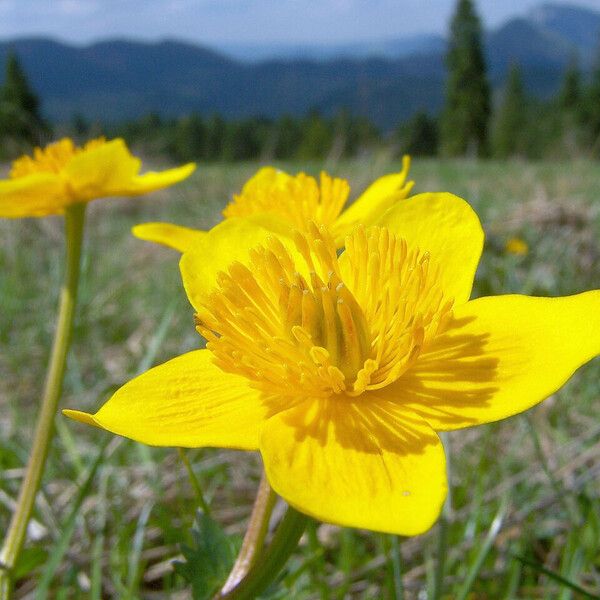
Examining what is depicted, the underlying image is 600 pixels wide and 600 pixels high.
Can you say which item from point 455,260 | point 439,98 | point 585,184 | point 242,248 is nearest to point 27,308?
point 242,248

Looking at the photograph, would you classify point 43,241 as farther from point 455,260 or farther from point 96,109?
point 96,109

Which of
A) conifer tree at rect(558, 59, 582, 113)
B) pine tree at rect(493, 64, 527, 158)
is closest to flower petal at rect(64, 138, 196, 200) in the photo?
pine tree at rect(493, 64, 527, 158)

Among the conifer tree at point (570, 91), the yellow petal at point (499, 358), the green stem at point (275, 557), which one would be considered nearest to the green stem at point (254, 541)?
A: the green stem at point (275, 557)

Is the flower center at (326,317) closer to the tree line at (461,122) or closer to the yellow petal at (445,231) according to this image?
the yellow petal at (445,231)

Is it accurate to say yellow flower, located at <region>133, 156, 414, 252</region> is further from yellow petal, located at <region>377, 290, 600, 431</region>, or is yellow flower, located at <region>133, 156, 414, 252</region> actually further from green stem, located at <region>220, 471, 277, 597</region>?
green stem, located at <region>220, 471, 277, 597</region>

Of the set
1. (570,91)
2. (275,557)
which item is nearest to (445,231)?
(275,557)

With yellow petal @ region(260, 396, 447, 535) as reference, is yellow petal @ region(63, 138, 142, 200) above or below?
above
